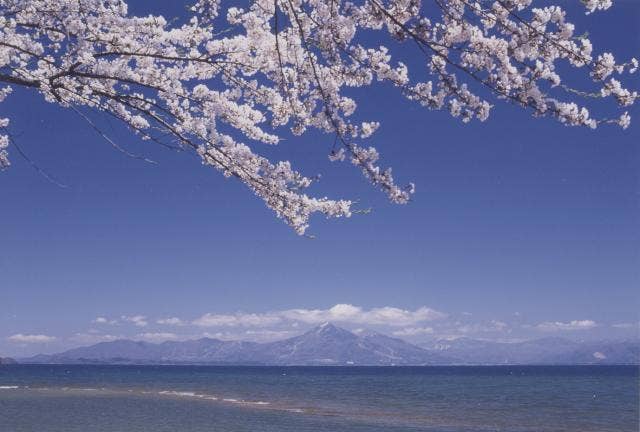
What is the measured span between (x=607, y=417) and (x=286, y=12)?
37786mm

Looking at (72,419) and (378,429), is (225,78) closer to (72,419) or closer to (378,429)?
(378,429)

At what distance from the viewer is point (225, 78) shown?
535 cm

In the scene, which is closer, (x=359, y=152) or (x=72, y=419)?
(x=359, y=152)

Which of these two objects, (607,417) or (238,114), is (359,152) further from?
(607,417)

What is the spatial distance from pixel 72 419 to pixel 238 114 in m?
29.3

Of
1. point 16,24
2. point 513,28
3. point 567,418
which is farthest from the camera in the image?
point 567,418

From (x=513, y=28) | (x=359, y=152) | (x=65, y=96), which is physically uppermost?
(x=65, y=96)

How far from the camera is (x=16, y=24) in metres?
5.15

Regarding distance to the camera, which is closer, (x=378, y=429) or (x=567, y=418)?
(x=378, y=429)

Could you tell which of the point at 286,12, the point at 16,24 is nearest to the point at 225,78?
the point at 286,12

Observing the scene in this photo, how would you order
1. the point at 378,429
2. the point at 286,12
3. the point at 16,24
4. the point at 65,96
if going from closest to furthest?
the point at 286,12
the point at 16,24
the point at 65,96
the point at 378,429

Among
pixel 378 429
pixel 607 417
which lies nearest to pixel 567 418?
pixel 607 417

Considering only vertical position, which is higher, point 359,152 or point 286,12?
point 286,12

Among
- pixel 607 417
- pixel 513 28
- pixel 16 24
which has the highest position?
pixel 16 24
